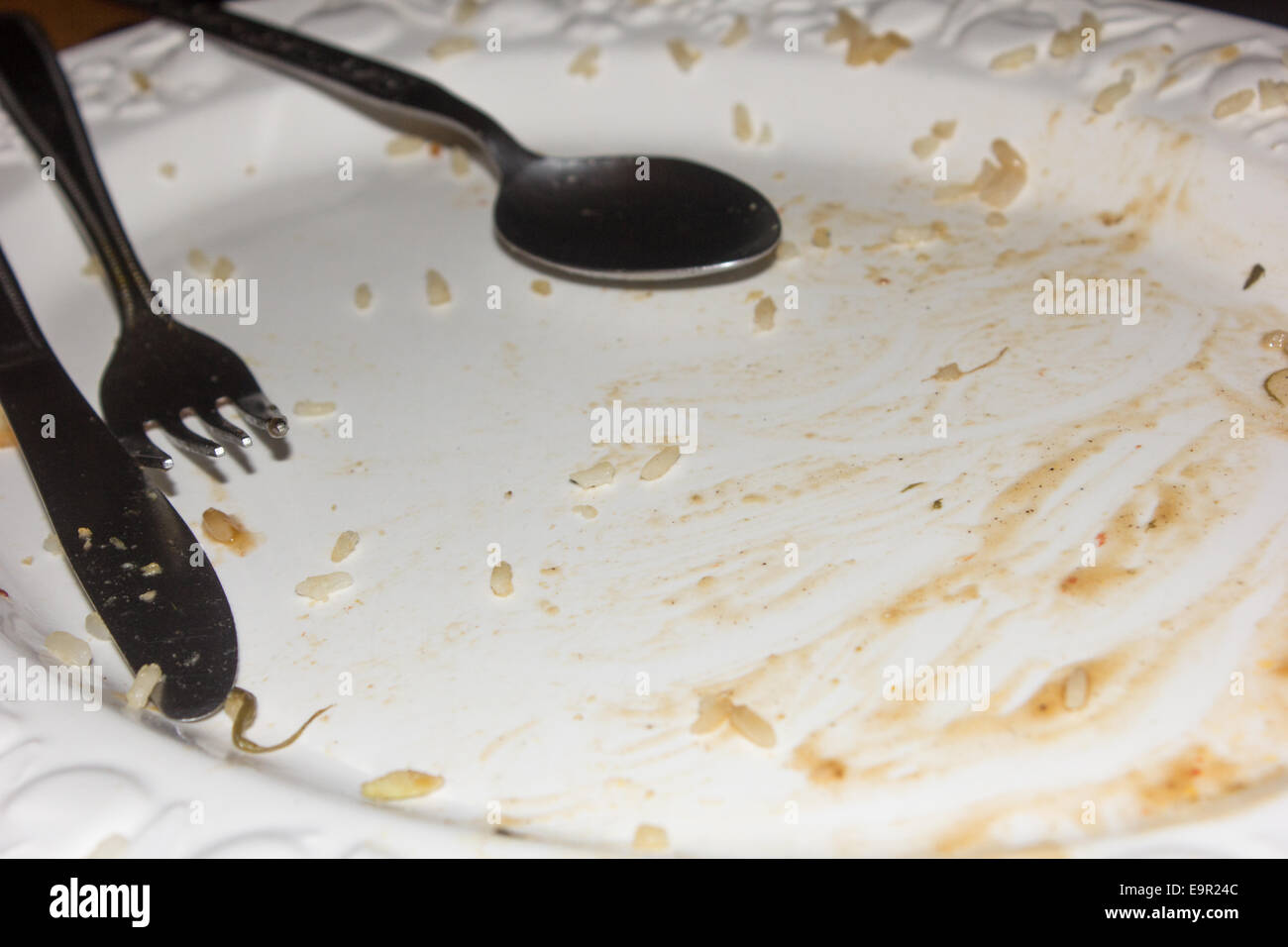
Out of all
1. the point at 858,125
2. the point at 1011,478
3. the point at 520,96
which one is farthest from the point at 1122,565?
the point at 520,96

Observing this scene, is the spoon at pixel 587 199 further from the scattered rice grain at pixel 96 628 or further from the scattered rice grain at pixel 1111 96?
the scattered rice grain at pixel 96 628

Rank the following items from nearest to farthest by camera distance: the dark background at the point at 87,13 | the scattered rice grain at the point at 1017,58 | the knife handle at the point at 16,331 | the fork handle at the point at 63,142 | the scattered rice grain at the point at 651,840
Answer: the scattered rice grain at the point at 651,840
the knife handle at the point at 16,331
the fork handle at the point at 63,142
the scattered rice grain at the point at 1017,58
the dark background at the point at 87,13

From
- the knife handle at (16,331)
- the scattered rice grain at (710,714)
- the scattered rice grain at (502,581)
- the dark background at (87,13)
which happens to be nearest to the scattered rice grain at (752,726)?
the scattered rice grain at (710,714)

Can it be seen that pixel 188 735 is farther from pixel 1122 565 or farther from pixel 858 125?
pixel 858 125

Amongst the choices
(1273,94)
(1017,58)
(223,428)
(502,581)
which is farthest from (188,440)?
(1273,94)

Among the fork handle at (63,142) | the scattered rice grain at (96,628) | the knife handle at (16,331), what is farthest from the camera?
the fork handle at (63,142)

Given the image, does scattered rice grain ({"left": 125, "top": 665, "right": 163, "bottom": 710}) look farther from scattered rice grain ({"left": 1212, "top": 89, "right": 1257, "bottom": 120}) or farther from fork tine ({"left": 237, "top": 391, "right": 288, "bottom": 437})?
scattered rice grain ({"left": 1212, "top": 89, "right": 1257, "bottom": 120})

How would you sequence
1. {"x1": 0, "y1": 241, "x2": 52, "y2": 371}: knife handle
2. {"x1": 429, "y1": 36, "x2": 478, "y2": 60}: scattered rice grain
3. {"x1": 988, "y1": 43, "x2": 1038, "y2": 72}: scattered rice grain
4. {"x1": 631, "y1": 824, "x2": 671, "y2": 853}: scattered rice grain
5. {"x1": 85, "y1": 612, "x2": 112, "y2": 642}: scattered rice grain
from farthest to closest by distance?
{"x1": 429, "y1": 36, "x2": 478, "y2": 60}: scattered rice grain < {"x1": 988, "y1": 43, "x2": 1038, "y2": 72}: scattered rice grain < {"x1": 0, "y1": 241, "x2": 52, "y2": 371}: knife handle < {"x1": 85, "y1": 612, "x2": 112, "y2": 642}: scattered rice grain < {"x1": 631, "y1": 824, "x2": 671, "y2": 853}: scattered rice grain

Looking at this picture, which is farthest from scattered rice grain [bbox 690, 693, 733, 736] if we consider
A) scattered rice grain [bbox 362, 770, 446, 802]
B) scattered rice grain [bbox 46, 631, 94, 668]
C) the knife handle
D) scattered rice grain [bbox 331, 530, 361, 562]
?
the knife handle
